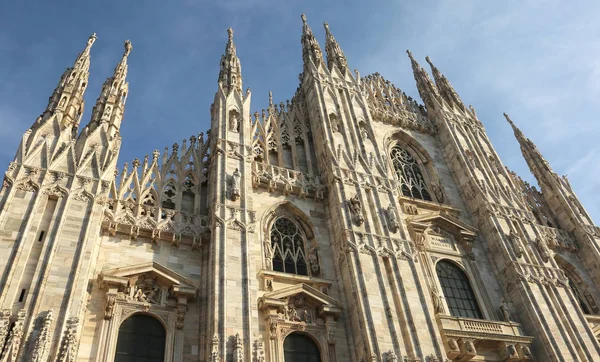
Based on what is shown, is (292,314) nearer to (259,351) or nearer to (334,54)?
(259,351)

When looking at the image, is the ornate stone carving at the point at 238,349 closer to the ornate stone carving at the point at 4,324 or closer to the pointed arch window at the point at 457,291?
the ornate stone carving at the point at 4,324

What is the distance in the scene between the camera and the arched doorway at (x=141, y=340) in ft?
40.3

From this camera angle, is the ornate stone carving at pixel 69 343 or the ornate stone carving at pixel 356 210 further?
the ornate stone carving at pixel 356 210

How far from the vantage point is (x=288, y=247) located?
1647cm

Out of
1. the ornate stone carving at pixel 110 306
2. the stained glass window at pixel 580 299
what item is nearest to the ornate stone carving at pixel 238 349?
the ornate stone carving at pixel 110 306

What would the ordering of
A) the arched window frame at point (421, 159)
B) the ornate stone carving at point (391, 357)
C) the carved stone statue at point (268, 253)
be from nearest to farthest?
the ornate stone carving at point (391, 357)
the carved stone statue at point (268, 253)
the arched window frame at point (421, 159)

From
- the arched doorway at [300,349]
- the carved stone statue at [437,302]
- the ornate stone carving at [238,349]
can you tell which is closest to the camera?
the ornate stone carving at [238,349]

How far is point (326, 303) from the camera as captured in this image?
14594 mm

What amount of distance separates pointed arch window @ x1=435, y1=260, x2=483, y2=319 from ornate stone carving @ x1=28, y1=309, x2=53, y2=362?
38.9 ft

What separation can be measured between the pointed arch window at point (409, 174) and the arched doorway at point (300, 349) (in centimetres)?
885

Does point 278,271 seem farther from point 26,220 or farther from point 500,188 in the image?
→ point 500,188

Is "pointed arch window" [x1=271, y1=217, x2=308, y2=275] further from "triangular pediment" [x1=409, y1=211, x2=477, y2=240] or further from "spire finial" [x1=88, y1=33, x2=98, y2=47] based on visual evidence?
"spire finial" [x1=88, y1=33, x2=98, y2=47]

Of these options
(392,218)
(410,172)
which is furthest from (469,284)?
(410,172)

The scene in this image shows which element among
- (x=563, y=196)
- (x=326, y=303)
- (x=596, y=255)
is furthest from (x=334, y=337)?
(x=563, y=196)
